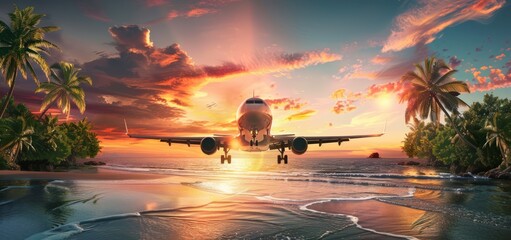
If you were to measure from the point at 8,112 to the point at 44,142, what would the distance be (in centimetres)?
779

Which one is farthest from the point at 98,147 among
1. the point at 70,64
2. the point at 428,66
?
the point at 428,66

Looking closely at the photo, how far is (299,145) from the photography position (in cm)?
3175

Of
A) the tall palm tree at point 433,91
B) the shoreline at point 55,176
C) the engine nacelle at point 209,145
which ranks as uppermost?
the tall palm tree at point 433,91

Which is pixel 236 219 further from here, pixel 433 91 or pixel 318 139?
pixel 433 91

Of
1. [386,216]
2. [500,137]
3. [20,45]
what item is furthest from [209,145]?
[500,137]

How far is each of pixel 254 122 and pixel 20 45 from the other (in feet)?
116

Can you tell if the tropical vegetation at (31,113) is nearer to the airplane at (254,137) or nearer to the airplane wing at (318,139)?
the airplane at (254,137)

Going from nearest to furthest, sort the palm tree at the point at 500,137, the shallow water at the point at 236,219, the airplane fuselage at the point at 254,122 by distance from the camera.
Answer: the shallow water at the point at 236,219 < the airplane fuselage at the point at 254,122 < the palm tree at the point at 500,137

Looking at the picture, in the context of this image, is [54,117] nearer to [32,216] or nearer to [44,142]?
[44,142]

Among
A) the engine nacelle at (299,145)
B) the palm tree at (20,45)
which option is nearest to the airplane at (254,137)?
the engine nacelle at (299,145)

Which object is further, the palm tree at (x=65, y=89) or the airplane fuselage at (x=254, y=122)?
the palm tree at (x=65, y=89)

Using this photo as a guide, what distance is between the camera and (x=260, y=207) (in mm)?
19734

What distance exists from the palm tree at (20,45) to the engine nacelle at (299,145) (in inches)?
1383

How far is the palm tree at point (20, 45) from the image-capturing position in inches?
1769
